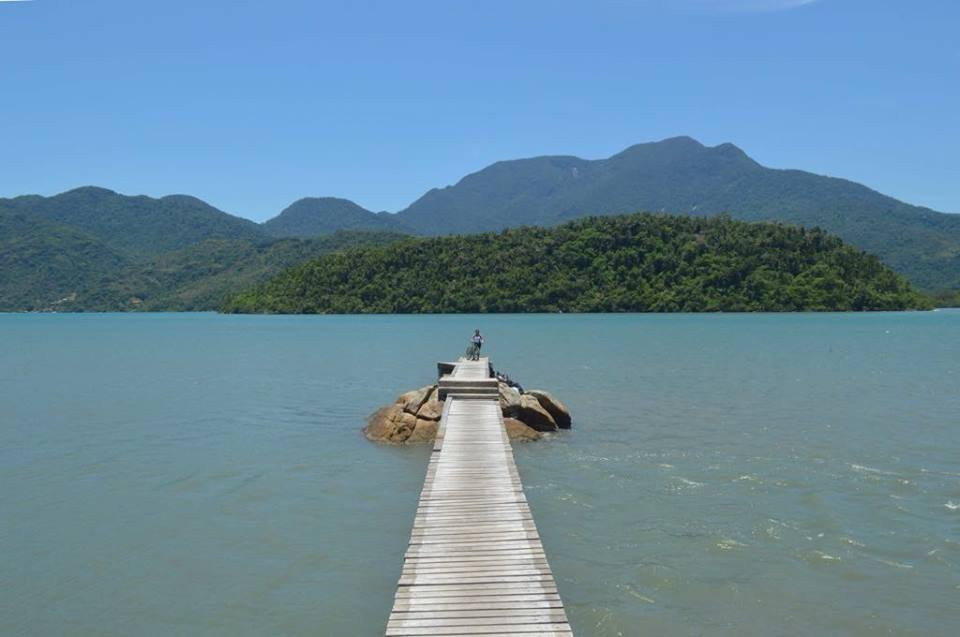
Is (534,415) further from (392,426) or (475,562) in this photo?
(475,562)

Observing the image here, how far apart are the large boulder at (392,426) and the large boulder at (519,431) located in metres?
3.03

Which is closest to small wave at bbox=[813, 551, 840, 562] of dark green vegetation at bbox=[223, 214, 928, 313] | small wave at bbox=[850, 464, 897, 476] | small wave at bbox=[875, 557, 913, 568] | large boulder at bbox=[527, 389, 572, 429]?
small wave at bbox=[875, 557, 913, 568]

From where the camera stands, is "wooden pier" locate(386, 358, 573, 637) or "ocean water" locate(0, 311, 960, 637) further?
"ocean water" locate(0, 311, 960, 637)

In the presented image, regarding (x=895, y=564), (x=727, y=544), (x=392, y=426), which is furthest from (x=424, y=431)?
(x=895, y=564)

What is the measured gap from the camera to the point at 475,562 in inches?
412

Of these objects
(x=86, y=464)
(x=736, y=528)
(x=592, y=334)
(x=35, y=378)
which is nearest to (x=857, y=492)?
(x=736, y=528)

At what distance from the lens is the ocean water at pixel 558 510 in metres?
11.3

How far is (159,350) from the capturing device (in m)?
70.6

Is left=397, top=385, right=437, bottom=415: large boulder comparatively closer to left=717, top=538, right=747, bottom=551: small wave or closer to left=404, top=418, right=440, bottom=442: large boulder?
left=404, top=418, right=440, bottom=442: large boulder

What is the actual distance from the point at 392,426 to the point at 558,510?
362 inches

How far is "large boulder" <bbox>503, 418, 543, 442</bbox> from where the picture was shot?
23.4 metres

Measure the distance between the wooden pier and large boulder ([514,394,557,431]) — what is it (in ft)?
24.1

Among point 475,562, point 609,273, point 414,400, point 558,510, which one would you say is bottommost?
point 558,510

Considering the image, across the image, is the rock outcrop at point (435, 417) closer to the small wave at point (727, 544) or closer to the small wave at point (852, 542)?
the small wave at point (727, 544)
